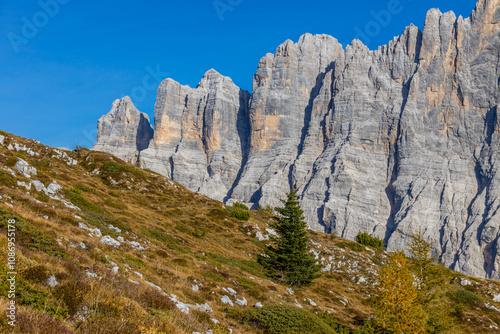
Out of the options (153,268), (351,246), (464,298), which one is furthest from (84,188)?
(464,298)

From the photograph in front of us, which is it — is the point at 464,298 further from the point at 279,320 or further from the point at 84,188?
the point at 84,188

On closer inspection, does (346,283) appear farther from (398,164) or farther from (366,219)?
(398,164)

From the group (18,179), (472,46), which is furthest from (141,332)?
(472,46)

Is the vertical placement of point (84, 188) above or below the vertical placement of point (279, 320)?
above

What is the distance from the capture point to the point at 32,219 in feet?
47.6

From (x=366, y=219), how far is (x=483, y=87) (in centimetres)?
9416

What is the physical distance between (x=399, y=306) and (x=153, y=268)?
15716 mm

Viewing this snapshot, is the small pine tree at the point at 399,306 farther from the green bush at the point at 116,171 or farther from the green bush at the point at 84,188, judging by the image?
the green bush at the point at 116,171

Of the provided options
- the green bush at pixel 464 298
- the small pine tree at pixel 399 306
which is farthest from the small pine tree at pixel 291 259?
the green bush at pixel 464 298

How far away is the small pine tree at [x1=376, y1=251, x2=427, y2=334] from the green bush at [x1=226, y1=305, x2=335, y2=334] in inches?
261

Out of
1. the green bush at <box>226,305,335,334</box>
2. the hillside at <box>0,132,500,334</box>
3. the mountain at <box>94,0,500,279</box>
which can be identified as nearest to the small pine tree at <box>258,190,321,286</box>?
the hillside at <box>0,132,500,334</box>

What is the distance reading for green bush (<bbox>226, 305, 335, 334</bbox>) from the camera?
14516mm

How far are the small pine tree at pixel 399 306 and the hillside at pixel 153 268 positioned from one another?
321 centimetres

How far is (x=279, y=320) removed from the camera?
15.1 metres
